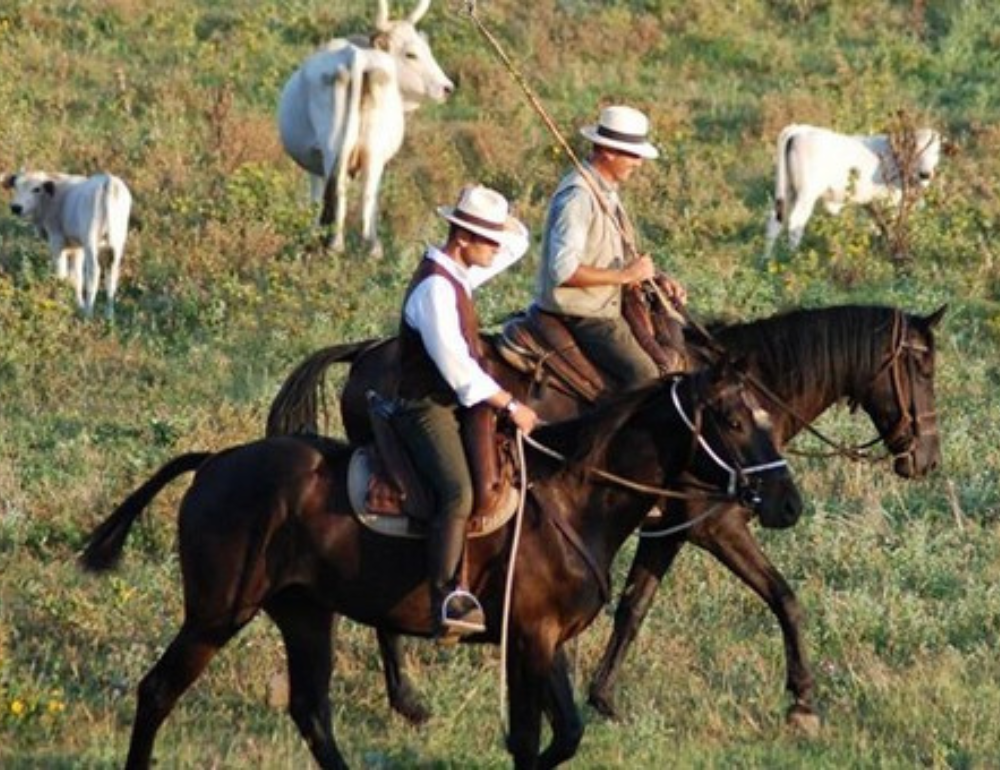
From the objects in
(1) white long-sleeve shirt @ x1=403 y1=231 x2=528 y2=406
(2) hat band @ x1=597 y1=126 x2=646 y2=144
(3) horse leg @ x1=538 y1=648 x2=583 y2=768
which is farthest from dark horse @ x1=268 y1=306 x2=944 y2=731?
(1) white long-sleeve shirt @ x1=403 y1=231 x2=528 y2=406

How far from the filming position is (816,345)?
1091 centimetres

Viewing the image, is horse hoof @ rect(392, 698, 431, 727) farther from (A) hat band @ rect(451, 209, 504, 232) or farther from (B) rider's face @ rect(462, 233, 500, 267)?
(A) hat band @ rect(451, 209, 504, 232)

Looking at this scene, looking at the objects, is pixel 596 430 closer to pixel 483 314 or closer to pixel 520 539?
pixel 520 539

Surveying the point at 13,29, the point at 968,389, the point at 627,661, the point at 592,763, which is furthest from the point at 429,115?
the point at 592,763

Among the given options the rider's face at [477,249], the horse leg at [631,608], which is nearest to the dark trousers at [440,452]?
the rider's face at [477,249]

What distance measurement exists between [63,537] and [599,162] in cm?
386

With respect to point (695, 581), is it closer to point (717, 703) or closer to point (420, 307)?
point (717, 703)

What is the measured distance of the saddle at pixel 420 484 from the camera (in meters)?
8.73

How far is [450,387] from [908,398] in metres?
3.09

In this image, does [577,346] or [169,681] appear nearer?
[169,681]

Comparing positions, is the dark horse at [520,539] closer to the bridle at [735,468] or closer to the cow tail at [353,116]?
the bridle at [735,468]

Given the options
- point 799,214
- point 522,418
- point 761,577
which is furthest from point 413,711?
point 799,214

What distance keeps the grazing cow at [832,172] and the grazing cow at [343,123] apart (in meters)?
3.40

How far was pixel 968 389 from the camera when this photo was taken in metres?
16.4
